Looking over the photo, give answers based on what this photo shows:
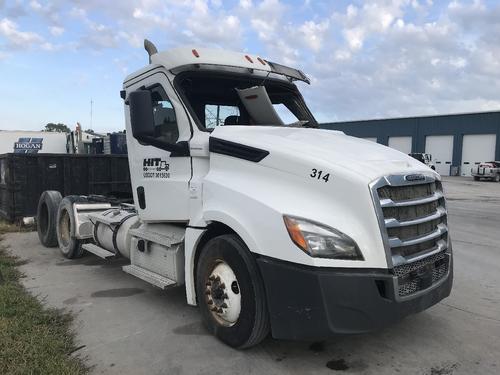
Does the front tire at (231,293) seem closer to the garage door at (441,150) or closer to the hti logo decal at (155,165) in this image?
the hti logo decal at (155,165)

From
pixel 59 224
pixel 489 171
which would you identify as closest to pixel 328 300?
pixel 59 224

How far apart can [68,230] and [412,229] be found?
230 inches

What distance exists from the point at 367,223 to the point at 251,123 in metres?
2.03

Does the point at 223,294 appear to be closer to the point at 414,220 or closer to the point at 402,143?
the point at 414,220

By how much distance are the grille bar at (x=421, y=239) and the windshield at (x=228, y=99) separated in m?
1.93

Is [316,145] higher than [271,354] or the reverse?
higher

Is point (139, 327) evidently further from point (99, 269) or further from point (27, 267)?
point (27, 267)

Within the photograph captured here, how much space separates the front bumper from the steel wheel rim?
47cm

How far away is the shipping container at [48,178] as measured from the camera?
9.76 metres

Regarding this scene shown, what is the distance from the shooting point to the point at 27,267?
7.09 meters

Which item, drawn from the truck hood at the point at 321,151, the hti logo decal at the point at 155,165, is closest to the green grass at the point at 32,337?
the hti logo decal at the point at 155,165

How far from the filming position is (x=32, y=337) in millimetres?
4168

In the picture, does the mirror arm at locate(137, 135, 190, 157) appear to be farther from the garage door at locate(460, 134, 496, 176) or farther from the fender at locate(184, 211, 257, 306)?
the garage door at locate(460, 134, 496, 176)

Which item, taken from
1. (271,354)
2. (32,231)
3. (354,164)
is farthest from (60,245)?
(354,164)
